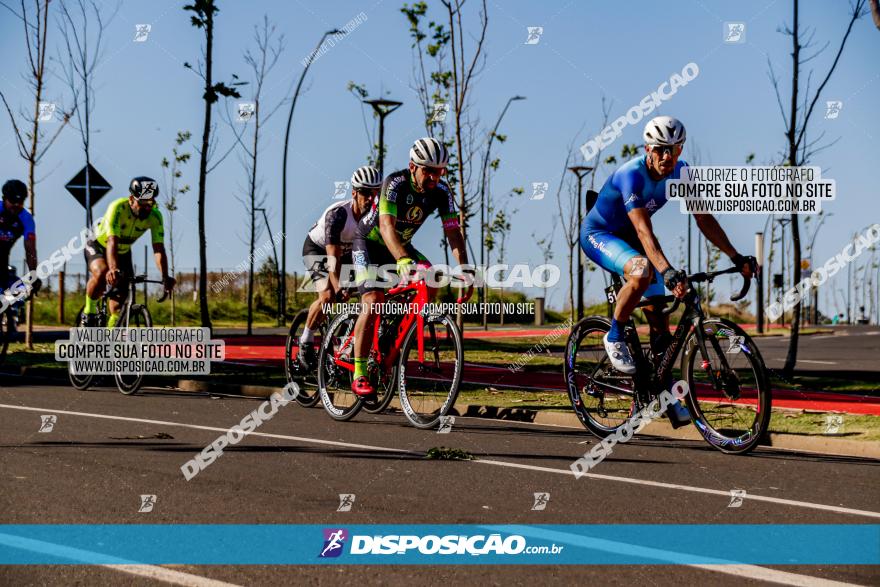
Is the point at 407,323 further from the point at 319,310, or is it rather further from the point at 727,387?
the point at 727,387

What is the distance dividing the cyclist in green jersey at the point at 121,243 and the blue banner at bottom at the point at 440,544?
6.54 meters

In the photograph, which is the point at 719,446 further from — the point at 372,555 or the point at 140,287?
the point at 140,287

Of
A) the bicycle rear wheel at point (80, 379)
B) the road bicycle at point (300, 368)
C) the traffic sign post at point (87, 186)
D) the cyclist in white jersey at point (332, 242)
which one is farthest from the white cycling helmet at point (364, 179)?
the traffic sign post at point (87, 186)

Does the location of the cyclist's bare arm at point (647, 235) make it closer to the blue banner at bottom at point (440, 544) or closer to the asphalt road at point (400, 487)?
the asphalt road at point (400, 487)

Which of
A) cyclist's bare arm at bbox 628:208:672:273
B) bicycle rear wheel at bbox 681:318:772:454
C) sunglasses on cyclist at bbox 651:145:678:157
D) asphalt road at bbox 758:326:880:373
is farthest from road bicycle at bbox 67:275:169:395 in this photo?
asphalt road at bbox 758:326:880:373

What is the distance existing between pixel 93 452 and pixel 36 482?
1204 mm

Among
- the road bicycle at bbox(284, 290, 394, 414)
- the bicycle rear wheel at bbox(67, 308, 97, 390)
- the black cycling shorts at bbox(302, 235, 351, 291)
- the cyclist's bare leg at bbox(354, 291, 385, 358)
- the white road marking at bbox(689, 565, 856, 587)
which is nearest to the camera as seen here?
the white road marking at bbox(689, 565, 856, 587)

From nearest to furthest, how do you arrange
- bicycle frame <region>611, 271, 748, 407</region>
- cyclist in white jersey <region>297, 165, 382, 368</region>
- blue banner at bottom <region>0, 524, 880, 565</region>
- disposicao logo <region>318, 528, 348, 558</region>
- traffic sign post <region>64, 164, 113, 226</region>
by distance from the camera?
blue banner at bottom <region>0, 524, 880, 565</region> < disposicao logo <region>318, 528, 348, 558</region> < bicycle frame <region>611, 271, 748, 407</region> < cyclist in white jersey <region>297, 165, 382, 368</region> < traffic sign post <region>64, 164, 113, 226</region>

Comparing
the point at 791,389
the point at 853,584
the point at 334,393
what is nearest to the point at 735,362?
the point at 853,584

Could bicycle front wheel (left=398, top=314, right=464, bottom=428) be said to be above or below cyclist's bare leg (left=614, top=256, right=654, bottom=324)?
below

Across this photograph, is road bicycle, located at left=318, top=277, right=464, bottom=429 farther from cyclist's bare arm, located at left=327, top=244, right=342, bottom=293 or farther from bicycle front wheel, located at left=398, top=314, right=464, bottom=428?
cyclist's bare arm, located at left=327, top=244, right=342, bottom=293

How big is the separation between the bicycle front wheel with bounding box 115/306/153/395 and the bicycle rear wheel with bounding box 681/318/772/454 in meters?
6.32

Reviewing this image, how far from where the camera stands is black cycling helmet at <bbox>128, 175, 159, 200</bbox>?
11.3 m

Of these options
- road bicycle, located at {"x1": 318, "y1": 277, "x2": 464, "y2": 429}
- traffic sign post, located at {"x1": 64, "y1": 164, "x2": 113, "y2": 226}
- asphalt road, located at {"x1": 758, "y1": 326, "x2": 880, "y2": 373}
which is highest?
traffic sign post, located at {"x1": 64, "y1": 164, "x2": 113, "y2": 226}
